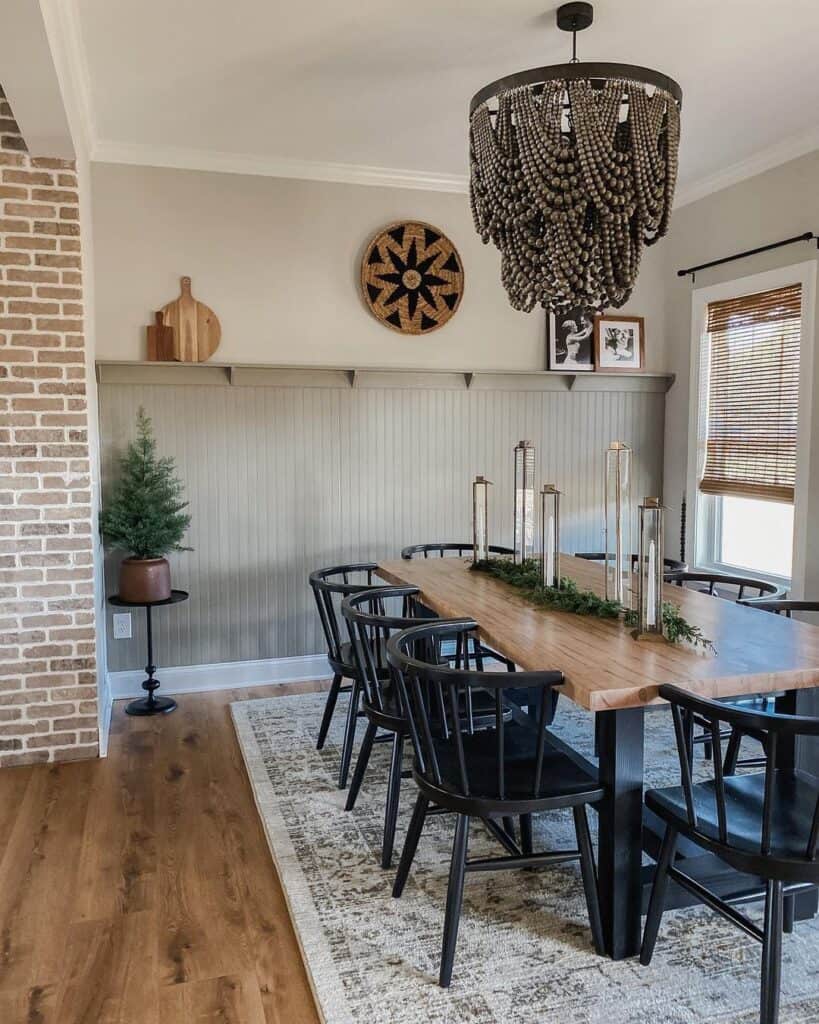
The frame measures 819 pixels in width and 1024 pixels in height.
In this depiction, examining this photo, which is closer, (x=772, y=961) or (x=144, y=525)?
(x=772, y=961)

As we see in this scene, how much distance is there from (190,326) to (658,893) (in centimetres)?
326

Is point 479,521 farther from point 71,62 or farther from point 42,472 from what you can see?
point 71,62

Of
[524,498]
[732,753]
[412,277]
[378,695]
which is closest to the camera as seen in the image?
[378,695]

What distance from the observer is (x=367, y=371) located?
428 cm

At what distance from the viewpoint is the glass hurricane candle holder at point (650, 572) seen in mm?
2182

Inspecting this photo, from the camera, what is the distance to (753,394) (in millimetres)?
4109

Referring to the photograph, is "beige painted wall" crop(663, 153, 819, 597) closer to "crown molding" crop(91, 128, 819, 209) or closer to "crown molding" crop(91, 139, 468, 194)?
"crown molding" crop(91, 128, 819, 209)

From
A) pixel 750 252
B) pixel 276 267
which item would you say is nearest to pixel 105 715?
pixel 276 267

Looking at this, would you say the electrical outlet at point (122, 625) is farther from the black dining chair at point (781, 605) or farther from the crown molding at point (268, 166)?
the black dining chair at point (781, 605)

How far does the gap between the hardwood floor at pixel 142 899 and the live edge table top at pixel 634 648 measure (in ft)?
3.21

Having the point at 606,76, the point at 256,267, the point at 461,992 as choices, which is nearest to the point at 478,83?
the point at 606,76

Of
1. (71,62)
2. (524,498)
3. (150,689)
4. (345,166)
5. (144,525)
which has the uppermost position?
(345,166)

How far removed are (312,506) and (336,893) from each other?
234cm

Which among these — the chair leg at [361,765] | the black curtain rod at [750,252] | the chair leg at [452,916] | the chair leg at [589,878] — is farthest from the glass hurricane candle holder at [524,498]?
the black curtain rod at [750,252]
